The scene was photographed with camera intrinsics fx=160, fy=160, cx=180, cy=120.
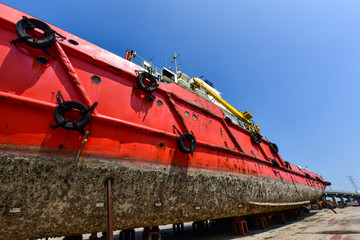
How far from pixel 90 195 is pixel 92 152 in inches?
32.6

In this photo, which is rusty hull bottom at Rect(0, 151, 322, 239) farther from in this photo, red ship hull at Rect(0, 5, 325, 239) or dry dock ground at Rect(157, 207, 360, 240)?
dry dock ground at Rect(157, 207, 360, 240)

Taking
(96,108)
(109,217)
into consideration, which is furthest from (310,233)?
(96,108)

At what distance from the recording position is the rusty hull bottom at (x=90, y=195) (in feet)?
8.43

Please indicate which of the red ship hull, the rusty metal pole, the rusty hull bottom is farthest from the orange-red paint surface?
the rusty metal pole

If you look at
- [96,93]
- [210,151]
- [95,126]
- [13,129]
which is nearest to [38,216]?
[13,129]

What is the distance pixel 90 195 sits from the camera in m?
3.15

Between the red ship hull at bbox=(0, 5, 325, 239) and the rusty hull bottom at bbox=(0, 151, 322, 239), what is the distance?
0.6 inches

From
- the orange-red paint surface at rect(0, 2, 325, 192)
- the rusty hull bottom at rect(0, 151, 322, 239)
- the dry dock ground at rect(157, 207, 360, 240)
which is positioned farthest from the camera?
the dry dock ground at rect(157, 207, 360, 240)

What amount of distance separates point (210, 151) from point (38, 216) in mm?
4683

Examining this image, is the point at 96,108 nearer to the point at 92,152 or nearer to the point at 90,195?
the point at 92,152

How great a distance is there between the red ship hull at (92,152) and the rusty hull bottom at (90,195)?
15mm

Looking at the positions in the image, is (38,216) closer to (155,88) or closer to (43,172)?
(43,172)

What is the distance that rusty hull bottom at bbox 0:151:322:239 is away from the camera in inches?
101

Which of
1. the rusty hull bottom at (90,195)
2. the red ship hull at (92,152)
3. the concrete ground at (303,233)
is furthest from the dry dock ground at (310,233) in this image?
the rusty hull bottom at (90,195)
